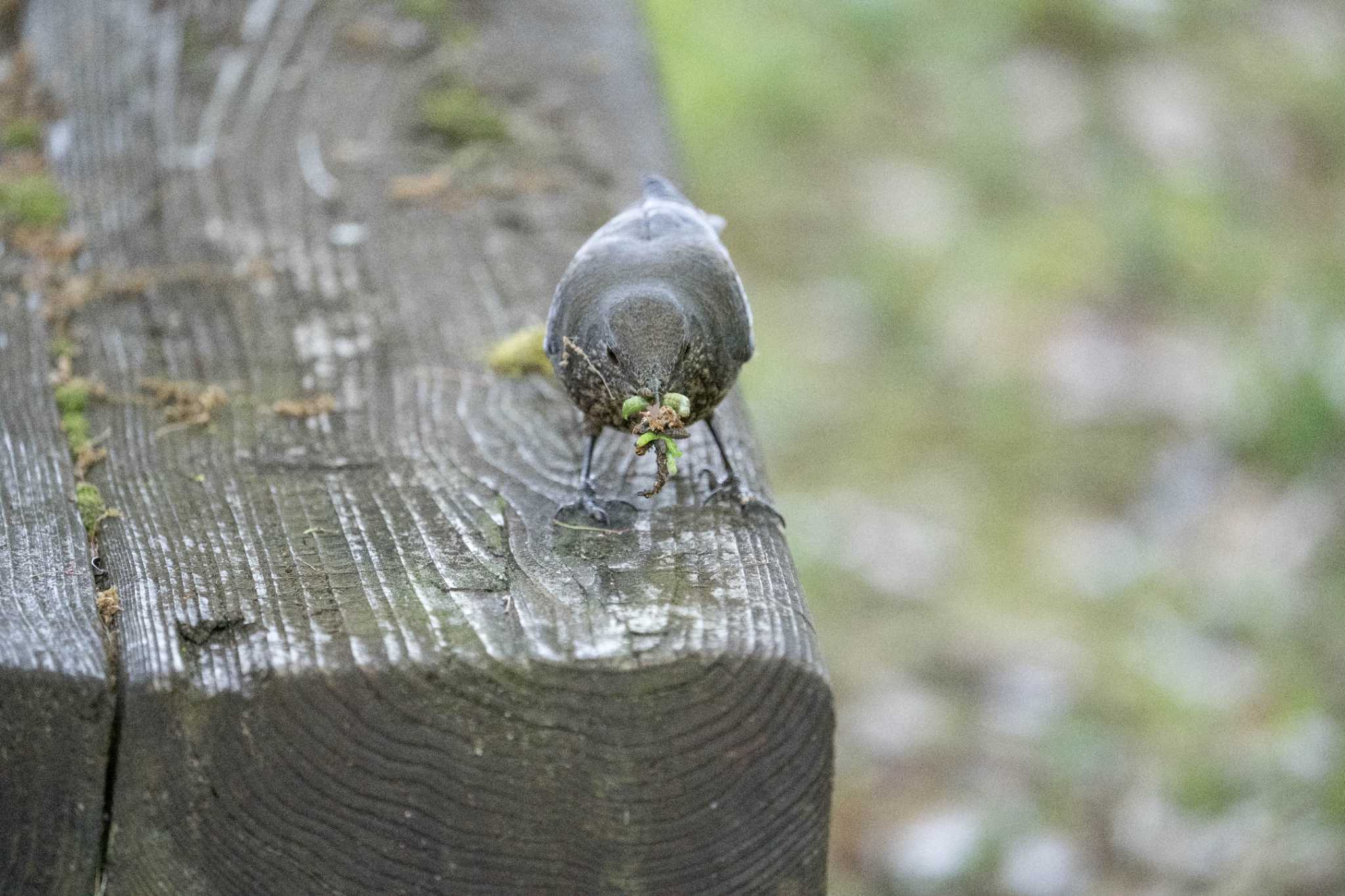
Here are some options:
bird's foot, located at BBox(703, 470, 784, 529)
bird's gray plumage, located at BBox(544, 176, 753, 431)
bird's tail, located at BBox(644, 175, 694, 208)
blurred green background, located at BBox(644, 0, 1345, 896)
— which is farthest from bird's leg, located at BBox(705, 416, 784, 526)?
blurred green background, located at BBox(644, 0, 1345, 896)

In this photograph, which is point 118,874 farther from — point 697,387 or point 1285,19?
point 1285,19

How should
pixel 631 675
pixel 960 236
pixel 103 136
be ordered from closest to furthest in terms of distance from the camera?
1. pixel 631 675
2. pixel 103 136
3. pixel 960 236

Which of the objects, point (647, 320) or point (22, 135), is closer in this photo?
point (647, 320)

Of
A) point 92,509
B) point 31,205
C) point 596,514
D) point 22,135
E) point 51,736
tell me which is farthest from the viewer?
point 22,135

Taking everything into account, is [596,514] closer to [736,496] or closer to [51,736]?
[736,496]

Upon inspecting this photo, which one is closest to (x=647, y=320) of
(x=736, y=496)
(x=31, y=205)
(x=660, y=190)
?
(x=736, y=496)

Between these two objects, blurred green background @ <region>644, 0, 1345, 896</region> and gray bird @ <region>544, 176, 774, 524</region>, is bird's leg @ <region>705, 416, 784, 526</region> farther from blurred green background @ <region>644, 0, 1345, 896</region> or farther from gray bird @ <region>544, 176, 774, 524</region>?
blurred green background @ <region>644, 0, 1345, 896</region>

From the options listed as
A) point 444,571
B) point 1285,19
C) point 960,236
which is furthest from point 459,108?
point 1285,19
